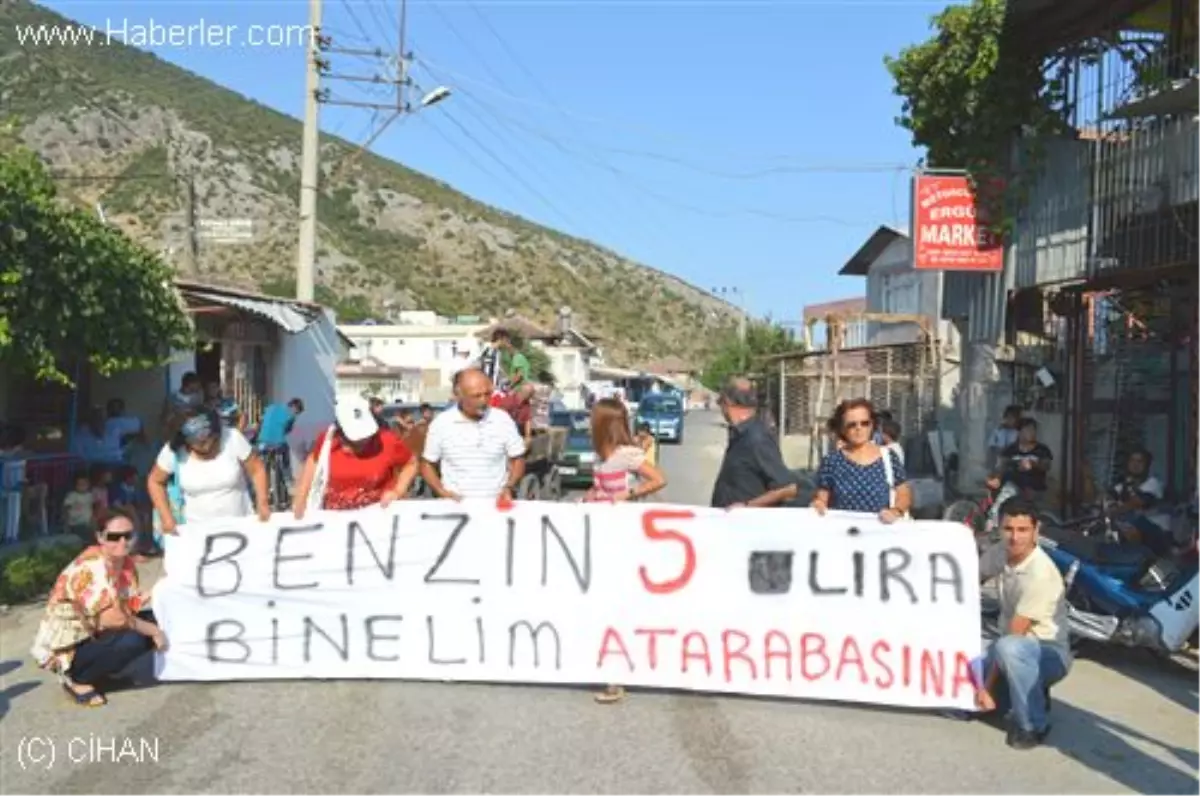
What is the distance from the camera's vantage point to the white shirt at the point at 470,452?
23.5 ft

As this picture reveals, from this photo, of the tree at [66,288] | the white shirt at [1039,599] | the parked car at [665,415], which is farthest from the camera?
the parked car at [665,415]

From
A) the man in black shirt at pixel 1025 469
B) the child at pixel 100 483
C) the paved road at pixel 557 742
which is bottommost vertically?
the paved road at pixel 557 742

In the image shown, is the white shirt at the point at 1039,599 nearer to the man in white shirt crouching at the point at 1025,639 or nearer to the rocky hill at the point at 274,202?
the man in white shirt crouching at the point at 1025,639

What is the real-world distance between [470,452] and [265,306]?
11193 millimetres

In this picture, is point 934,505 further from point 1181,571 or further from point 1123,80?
point 1181,571

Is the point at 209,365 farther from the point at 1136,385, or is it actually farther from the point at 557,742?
the point at 557,742

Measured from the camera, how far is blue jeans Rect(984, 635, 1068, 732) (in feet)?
19.1

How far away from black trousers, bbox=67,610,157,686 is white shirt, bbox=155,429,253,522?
826 mm

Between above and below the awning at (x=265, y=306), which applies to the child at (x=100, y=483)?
below

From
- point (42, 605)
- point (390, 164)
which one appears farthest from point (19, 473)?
point (390, 164)

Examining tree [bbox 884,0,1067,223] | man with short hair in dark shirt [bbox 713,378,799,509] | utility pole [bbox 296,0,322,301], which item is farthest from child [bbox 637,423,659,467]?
utility pole [bbox 296,0,322,301]

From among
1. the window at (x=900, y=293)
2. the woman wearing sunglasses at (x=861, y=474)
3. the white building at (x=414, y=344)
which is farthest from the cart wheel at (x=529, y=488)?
the white building at (x=414, y=344)

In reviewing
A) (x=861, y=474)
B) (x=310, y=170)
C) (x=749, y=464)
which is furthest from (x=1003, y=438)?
(x=310, y=170)

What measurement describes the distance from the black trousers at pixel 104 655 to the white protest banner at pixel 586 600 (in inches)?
10.8
